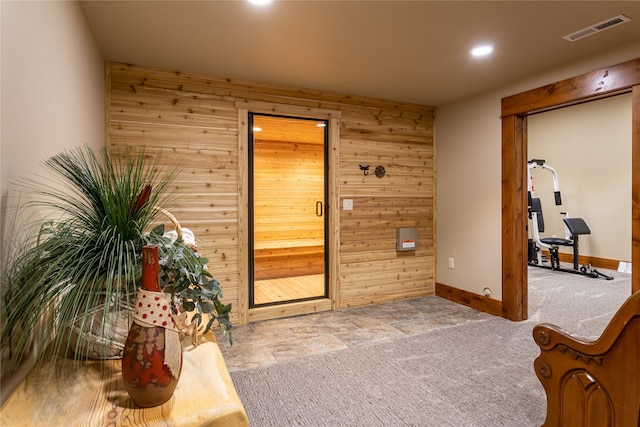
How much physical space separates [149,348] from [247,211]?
2.68m

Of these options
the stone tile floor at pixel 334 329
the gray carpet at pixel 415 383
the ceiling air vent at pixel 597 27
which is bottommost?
the gray carpet at pixel 415 383

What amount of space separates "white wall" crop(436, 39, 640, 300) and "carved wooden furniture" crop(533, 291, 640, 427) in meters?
2.38

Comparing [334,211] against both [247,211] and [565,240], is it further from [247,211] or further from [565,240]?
[565,240]

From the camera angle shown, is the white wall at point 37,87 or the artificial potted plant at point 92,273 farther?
the white wall at point 37,87

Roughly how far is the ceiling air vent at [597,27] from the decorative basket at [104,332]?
3104 mm

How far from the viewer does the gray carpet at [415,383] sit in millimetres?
1955

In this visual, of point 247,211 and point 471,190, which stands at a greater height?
point 471,190

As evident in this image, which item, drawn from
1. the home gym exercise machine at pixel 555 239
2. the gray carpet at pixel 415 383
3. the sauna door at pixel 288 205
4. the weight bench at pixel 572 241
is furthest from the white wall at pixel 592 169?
the sauna door at pixel 288 205

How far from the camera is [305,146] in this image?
6.27 meters

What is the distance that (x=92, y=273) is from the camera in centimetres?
84

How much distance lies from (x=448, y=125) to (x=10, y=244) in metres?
4.26

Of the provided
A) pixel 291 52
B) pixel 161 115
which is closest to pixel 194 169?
pixel 161 115

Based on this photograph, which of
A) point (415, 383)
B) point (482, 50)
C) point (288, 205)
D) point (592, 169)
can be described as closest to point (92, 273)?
point (415, 383)

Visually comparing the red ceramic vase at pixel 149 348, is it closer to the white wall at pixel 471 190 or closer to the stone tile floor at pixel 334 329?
the stone tile floor at pixel 334 329
